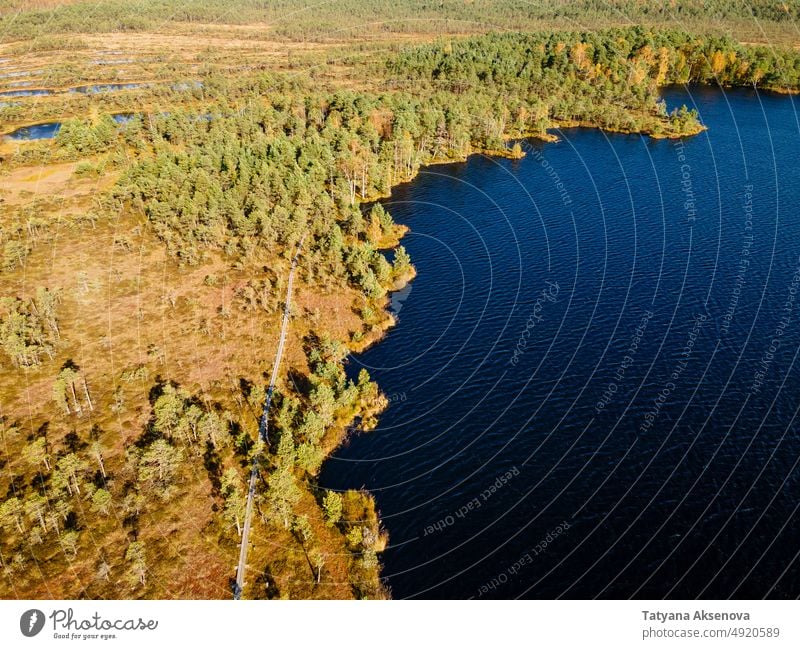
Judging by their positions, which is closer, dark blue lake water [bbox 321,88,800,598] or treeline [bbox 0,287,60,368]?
dark blue lake water [bbox 321,88,800,598]

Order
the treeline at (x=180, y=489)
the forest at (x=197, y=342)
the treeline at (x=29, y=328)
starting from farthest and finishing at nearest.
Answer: the treeline at (x=29, y=328) → the forest at (x=197, y=342) → the treeline at (x=180, y=489)

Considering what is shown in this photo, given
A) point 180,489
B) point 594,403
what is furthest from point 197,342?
point 594,403

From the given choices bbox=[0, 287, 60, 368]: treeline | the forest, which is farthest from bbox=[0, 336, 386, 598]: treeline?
bbox=[0, 287, 60, 368]: treeline

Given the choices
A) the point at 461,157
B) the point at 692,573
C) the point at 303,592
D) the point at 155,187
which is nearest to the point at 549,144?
the point at 461,157

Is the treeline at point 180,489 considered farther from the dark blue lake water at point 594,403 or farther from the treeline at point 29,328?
the treeline at point 29,328

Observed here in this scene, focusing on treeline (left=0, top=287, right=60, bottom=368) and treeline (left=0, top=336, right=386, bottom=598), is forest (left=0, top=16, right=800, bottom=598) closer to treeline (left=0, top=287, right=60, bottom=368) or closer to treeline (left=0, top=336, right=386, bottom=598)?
treeline (left=0, top=336, right=386, bottom=598)

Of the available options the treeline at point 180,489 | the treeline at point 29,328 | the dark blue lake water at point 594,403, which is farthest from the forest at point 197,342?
the dark blue lake water at point 594,403

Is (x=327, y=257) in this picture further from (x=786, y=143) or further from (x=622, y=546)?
(x=786, y=143)
